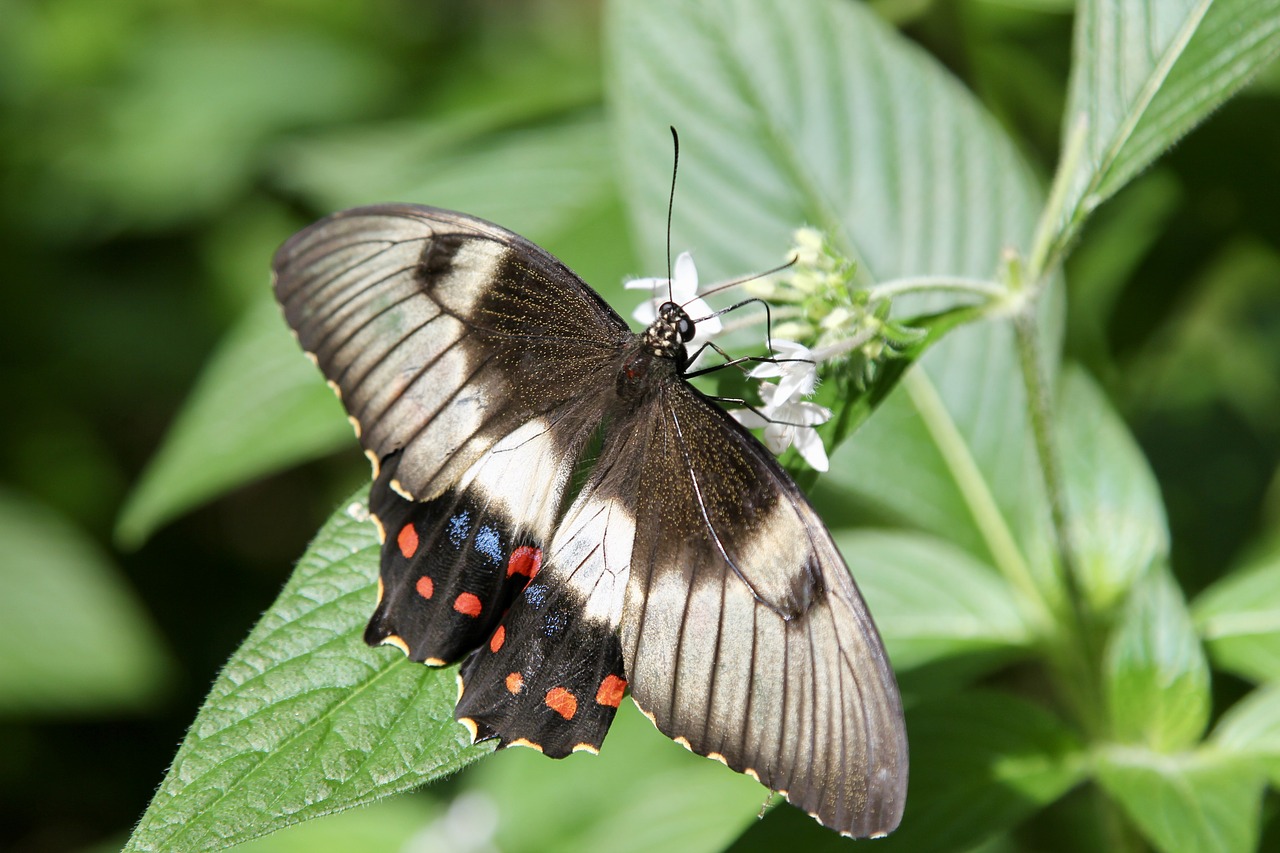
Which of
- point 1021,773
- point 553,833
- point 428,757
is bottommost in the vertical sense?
point 553,833

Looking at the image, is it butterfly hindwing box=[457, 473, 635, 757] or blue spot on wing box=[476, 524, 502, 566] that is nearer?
butterfly hindwing box=[457, 473, 635, 757]

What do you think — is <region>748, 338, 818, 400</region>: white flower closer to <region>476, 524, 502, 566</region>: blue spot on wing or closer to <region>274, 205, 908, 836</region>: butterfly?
<region>274, 205, 908, 836</region>: butterfly

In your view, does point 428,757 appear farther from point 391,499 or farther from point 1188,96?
point 1188,96

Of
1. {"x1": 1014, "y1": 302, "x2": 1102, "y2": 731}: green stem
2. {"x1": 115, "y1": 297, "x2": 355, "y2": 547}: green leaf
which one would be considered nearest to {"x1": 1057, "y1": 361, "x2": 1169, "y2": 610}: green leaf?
{"x1": 1014, "y1": 302, "x2": 1102, "y2": 731}: green stem

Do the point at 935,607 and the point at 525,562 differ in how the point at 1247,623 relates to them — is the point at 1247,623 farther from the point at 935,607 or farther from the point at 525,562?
the point at 525,562

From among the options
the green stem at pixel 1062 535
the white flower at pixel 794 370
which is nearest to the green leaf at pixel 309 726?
the white flower at pixel 794 370

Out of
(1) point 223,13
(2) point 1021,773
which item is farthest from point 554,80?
(2) point 1021,773

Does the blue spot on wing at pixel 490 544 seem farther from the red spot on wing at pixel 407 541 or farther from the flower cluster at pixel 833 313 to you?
the flower cluster at pixel 833 313
